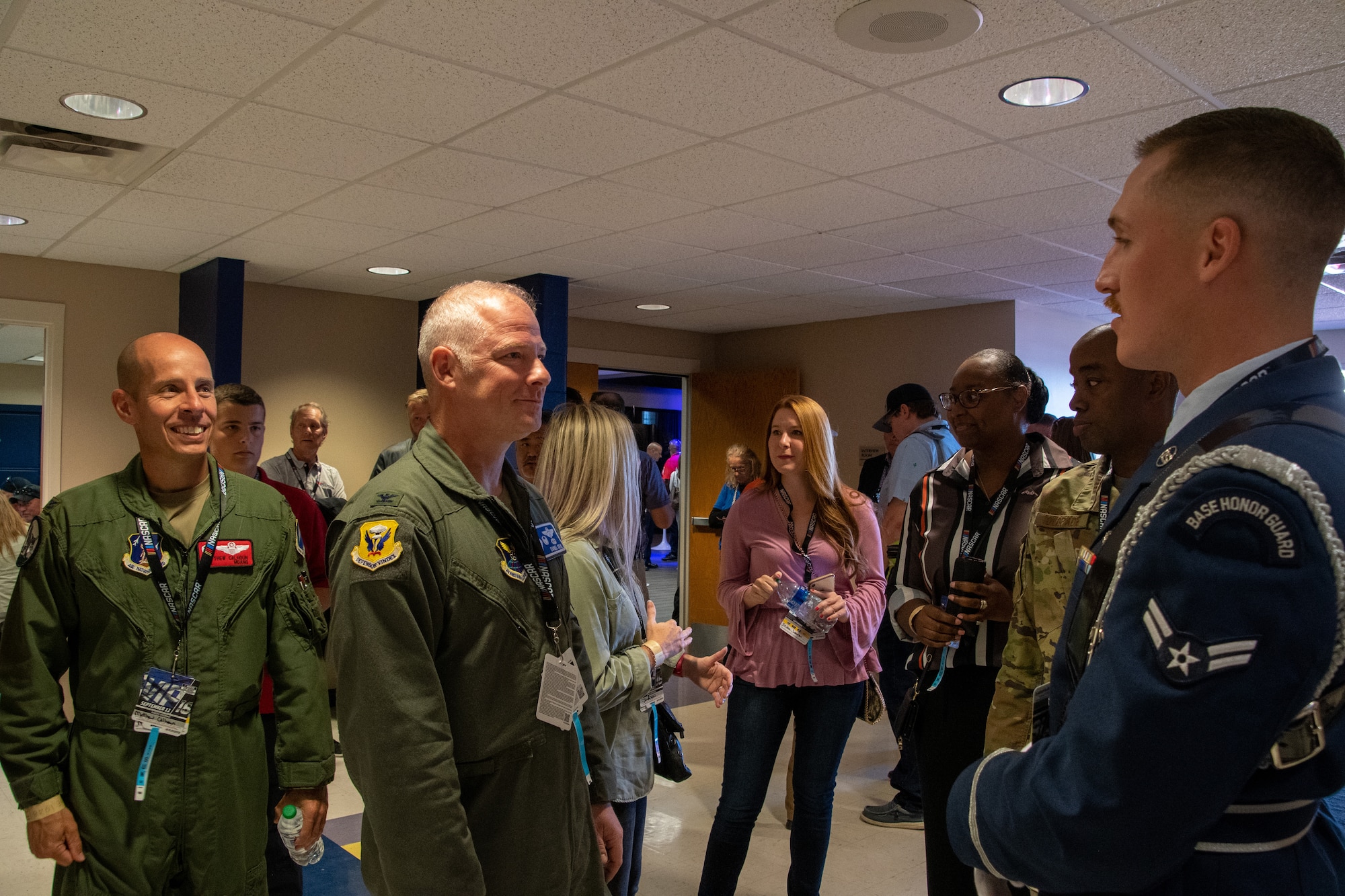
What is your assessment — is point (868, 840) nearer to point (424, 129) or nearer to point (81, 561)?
point (81, 561)

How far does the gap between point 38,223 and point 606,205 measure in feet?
9.62

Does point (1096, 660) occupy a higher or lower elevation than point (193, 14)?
lower

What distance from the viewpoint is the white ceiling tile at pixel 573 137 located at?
121 inches

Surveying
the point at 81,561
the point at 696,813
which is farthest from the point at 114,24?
the point at 696,813

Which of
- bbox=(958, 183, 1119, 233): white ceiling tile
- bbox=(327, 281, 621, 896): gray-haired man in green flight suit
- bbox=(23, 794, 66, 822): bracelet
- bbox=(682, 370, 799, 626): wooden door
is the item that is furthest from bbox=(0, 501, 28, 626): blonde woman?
bbox=(682, 370, 799, 626): wooden door

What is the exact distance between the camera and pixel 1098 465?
5.87 feet

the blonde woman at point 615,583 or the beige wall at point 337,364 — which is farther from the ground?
the beige wall at point 337,364

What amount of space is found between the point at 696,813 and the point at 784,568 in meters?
1.47

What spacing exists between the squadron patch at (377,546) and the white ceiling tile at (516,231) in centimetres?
323

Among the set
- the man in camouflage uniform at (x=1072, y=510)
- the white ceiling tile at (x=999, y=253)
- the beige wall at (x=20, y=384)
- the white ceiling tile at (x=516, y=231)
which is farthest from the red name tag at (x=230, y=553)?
the beige wall at (x=20, y=384)

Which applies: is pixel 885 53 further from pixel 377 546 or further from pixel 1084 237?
pixel 1084 237

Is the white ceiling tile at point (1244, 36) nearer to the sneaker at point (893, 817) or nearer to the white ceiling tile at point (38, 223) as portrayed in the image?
the sneaker at point (893, 817)

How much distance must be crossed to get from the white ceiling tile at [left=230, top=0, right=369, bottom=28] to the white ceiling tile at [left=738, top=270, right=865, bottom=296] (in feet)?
12.3

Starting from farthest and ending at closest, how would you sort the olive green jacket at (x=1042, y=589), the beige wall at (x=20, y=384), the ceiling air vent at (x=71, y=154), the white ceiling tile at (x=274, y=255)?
1. the beige wall at (x=20, y=384)
2. the white ceiling tile at (x=274, y=255)
3. the ceiling air vent at (x=71, y=154)
4. the olive green jacket at (x=1042, y=589)
